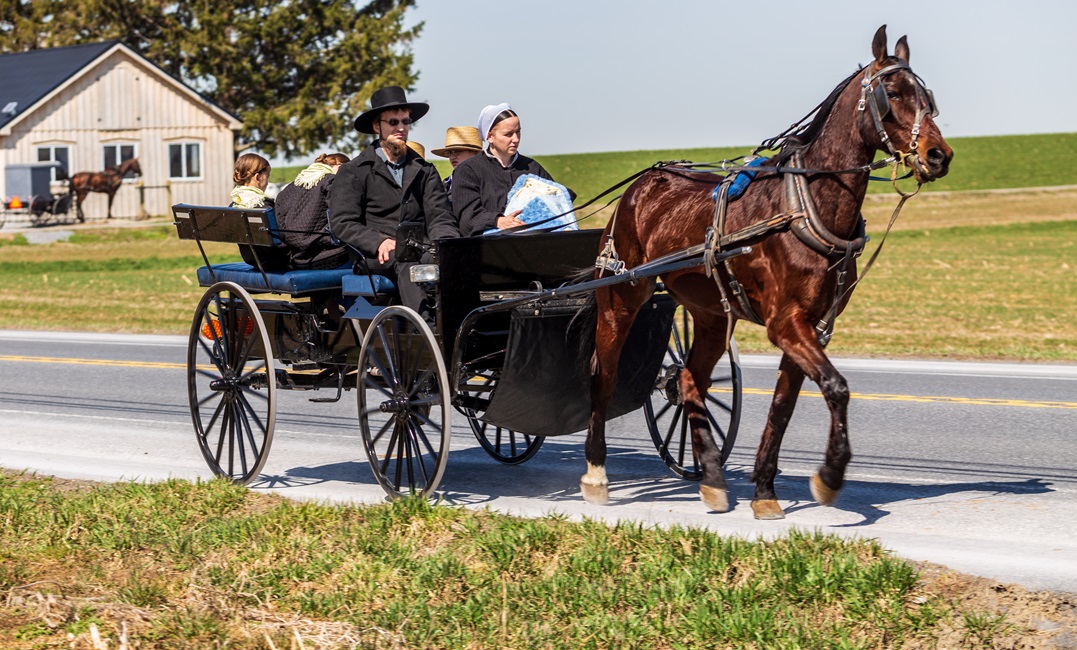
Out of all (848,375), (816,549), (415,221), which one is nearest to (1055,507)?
(816,549)

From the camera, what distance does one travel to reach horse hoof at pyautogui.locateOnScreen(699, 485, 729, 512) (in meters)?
7.13

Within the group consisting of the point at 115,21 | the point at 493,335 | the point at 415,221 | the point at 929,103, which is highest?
the point at 115,21

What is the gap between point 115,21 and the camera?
56438mm

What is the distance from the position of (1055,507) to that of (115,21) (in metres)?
54.8

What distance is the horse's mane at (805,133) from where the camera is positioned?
6.80m

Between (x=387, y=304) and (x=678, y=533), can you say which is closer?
(x=678, y=533)

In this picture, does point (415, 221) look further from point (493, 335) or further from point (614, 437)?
point (614, 437)

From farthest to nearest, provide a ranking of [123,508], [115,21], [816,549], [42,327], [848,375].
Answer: [115,21] < [42,327] < [848,375] < [123,508] < [816,549]

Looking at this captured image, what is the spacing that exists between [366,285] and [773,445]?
257 centimetres

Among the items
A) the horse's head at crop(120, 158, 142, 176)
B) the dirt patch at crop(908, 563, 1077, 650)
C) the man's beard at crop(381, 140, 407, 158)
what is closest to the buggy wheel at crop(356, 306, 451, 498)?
the man's beard at crop(381, 140, 407, 158)

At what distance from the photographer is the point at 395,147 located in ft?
26.6

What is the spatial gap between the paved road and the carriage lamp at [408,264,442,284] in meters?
1.29

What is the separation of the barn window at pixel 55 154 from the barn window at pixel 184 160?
3665 millimetres

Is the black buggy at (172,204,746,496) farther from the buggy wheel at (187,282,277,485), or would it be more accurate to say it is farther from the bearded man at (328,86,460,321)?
the bearded man at (328,86,460,321)
